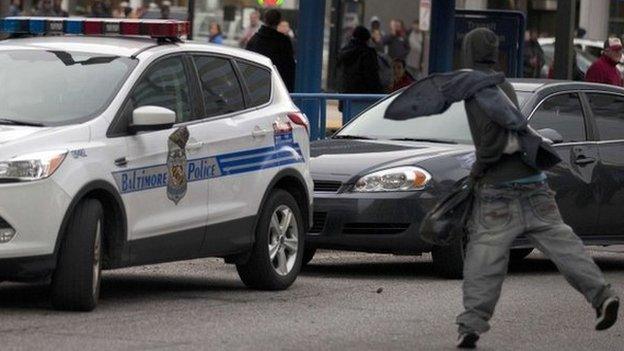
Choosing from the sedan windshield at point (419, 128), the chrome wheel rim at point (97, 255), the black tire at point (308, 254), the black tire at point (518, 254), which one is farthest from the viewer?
the black tire at point (518, 254)

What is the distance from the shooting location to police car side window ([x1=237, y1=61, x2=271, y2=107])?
12.3 meters

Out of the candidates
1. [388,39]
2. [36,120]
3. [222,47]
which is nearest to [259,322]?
[36,120]

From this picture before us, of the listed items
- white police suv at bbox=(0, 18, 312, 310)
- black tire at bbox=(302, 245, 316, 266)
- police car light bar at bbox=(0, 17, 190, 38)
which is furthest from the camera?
black tire at bbox=(302, 245, 316, 266)

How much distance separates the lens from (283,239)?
40.3ft

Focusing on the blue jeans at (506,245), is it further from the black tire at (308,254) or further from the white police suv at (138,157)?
the black tire at (308,254)

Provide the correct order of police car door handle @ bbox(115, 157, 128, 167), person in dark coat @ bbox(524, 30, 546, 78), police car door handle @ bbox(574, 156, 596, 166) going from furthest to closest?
1. person in dark coat @ bbox(524, 30, 546, 78)
2. police car door handle @ bbox(574, 156, 596, 166)
3. police car door handle @ bbox(115, 157, 128, 167)

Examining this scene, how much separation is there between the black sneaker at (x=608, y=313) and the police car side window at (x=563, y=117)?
476cm

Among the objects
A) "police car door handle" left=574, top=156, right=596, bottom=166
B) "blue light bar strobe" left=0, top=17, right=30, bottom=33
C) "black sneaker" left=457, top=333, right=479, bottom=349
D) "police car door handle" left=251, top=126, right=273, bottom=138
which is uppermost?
"blue light bar strobe" left=0, top=17, right=30, bottom=33

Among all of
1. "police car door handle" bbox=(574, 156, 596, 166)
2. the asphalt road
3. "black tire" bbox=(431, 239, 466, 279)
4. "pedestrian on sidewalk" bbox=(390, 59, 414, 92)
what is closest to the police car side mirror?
the asphalt road

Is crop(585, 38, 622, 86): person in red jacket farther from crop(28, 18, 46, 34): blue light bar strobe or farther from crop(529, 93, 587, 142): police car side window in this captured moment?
crop(28, 18, 46, 34): blue light bar strobe

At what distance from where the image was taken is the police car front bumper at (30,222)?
388 inches

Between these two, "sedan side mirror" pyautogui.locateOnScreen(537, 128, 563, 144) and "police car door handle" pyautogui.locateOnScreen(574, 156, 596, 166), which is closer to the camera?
"sedan side mirror" pyautogui.locateOnScreen(537, 128, 563, 144)

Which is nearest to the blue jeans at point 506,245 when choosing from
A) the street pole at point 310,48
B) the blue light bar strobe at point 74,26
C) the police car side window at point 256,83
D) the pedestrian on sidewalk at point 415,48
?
the police car side window at point 256,83

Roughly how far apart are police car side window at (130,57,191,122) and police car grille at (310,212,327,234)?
2111 mm
